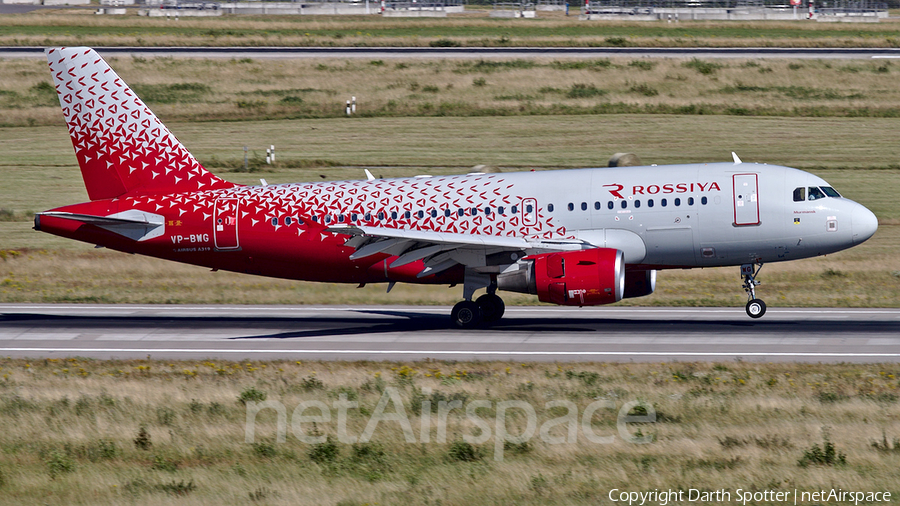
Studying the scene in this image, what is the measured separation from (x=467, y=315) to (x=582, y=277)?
450cm

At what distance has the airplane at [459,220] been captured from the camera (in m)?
29.7

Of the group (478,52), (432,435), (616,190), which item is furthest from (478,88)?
(432,435)

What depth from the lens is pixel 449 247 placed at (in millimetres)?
29750

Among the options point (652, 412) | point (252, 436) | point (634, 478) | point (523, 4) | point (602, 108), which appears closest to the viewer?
point (634, 478)

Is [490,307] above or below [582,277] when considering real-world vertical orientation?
below

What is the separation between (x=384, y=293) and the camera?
34969 millimetres

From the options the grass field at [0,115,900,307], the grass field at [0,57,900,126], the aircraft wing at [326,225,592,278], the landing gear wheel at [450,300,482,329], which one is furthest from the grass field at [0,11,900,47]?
the aircraft wing at [326,225,592,278]

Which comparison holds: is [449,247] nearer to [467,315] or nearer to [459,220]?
[459,220]

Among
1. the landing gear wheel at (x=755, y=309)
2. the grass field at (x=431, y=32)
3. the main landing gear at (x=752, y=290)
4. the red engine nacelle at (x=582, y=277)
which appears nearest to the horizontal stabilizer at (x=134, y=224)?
the red engine nacelle at (x=582, y=277)

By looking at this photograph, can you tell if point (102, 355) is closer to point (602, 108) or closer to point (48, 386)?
point (48, 386)

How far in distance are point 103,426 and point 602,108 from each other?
202 ft

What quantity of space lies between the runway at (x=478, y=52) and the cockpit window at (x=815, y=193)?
59363mm

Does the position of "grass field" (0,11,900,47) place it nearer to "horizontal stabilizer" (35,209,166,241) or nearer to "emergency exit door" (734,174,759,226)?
"horizontal stabilizer" (35,209,166,241)

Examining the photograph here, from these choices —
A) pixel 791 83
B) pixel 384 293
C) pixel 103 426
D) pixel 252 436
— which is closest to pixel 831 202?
pixel 384 293
